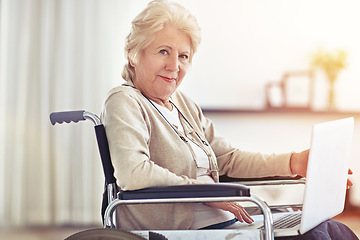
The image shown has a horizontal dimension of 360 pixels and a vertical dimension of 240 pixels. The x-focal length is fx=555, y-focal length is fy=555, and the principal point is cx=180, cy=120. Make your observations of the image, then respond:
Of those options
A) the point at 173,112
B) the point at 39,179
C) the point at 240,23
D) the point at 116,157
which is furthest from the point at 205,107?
the point at 116,157

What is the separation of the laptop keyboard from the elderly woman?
3.7 inches

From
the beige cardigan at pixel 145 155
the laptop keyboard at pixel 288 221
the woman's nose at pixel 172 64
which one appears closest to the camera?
the beige cardigan at pixel 145 155

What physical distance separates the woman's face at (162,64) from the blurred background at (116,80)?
6.16 feet

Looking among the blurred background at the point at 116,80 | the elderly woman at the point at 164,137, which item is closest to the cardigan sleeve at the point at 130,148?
the elderly woman at the point at 164,137

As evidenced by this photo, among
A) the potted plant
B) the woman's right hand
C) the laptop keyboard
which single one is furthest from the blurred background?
the woman's right hand

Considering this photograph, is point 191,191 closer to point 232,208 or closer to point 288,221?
point 232,208

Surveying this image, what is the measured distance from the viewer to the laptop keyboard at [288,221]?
168 centimetres

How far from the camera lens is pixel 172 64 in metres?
1.78

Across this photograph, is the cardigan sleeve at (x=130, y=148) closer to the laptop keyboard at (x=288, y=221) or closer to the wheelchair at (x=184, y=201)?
the wheelchair at (x=184, y=201)

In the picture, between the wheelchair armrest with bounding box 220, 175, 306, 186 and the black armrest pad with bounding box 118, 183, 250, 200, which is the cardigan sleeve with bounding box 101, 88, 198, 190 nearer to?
the black armrest pad with bounding box 118, 183, 250, 200

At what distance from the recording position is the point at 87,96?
366cm

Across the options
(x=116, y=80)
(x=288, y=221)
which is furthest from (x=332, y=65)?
(x=288, y=221)

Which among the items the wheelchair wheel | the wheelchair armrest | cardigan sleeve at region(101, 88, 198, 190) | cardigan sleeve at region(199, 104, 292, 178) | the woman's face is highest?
the woman's face

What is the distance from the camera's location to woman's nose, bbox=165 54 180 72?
1784 mm
